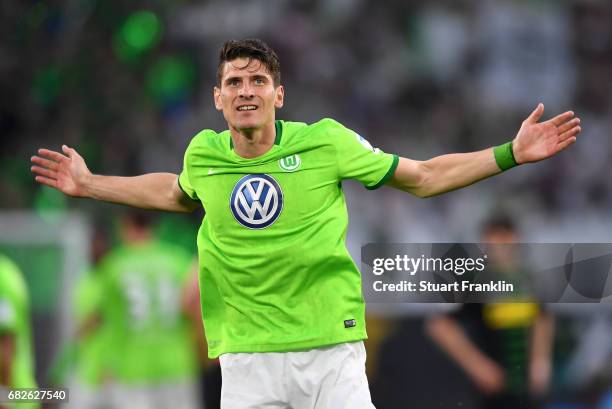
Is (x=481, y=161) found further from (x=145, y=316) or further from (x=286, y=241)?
(x=145, y=316)

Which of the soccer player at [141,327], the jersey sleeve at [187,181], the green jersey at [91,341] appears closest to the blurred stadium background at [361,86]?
the green jersey at [91,341]

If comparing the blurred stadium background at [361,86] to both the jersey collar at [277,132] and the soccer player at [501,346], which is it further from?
the jersey collar at [277,132]

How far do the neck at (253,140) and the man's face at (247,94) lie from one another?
4 cm

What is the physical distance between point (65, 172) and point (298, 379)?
1.33 meters

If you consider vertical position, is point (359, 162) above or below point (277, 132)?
below

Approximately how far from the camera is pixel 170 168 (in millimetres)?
13789

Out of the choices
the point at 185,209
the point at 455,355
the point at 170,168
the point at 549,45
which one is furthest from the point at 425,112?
the point at 185,209

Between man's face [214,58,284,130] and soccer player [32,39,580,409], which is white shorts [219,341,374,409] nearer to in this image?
soccer player [32,39,580,409]

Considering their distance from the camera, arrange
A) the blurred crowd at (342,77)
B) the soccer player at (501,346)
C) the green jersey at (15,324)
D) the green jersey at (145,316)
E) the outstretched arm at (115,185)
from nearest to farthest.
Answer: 1. the outstretched arm at (115,185)
2. the green jersey at (15,324)
3. the soccer player at (501,346)
4. the green jersey at (145,316)
5. the blurred crowd at (342,77)

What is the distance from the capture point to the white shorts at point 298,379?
4.13m

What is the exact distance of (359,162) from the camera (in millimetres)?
4258

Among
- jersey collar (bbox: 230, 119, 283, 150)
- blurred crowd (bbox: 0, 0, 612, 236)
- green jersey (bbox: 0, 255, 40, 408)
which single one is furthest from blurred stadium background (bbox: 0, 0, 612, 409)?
jersey collar (bbox: 230, 119, 283, 150)

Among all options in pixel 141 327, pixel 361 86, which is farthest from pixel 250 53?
pixel 361 86

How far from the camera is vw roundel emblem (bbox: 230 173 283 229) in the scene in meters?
4.19
